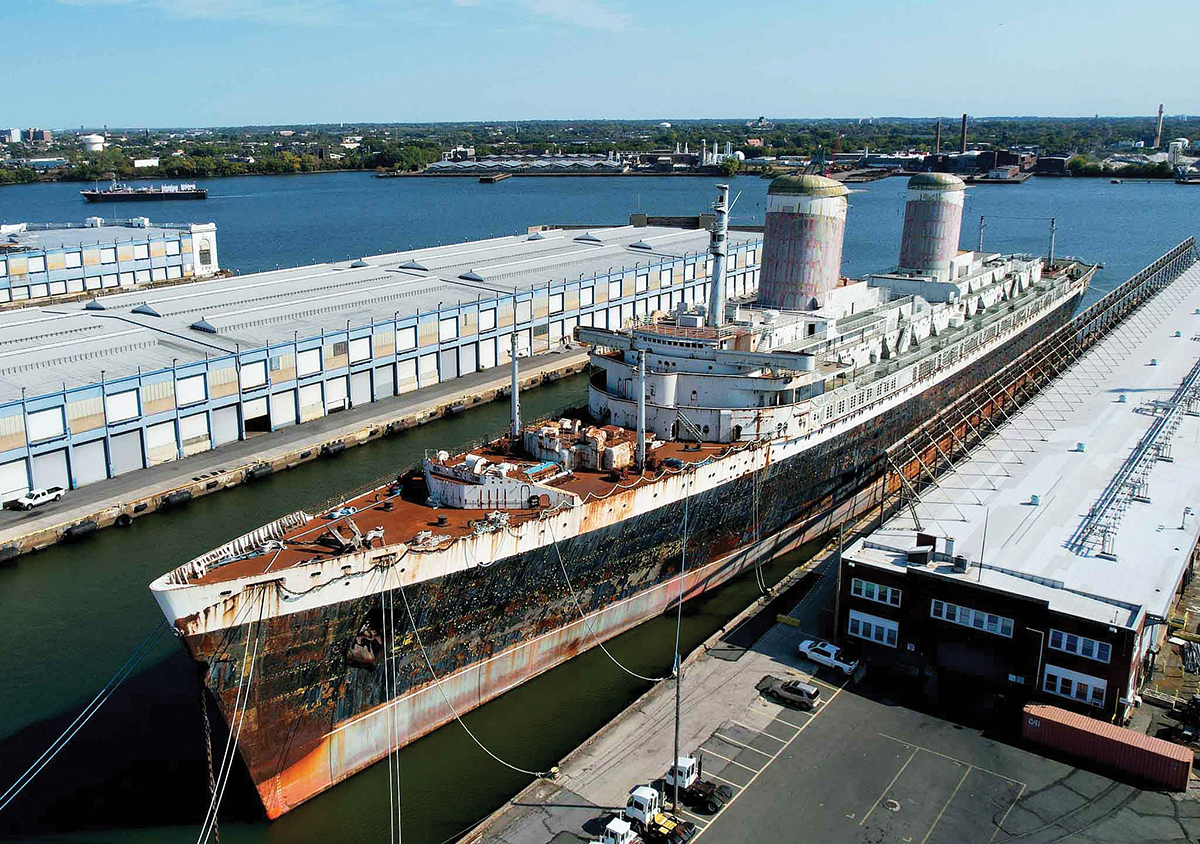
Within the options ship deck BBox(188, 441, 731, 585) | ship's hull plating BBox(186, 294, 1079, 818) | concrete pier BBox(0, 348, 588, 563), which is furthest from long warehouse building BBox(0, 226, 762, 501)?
ship's hull plating BBox(186, 294, 1079, 818)

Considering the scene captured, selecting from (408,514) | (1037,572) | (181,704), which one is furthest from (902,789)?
(181,704)

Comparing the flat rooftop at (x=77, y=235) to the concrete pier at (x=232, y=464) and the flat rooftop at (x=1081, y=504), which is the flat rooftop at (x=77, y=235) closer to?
the concrete pier at (x=232, y=464)

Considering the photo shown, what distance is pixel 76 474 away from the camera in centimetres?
3378

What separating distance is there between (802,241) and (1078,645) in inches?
718

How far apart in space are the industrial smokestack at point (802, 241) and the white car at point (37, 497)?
26655 mm

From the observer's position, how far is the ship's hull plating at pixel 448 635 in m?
17.9

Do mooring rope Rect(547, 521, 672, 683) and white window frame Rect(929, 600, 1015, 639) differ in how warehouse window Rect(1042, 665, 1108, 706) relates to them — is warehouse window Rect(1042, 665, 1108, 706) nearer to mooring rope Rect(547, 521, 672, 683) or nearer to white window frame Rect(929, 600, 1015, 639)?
white window frame Rect(929, 600, 1015, 639)

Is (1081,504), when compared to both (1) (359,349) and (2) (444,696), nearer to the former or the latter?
(2) (444,696)

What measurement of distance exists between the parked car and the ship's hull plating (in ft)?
16.0

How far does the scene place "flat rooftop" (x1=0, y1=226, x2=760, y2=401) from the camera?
3706cm

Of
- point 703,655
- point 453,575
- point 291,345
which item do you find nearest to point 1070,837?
point 703,655

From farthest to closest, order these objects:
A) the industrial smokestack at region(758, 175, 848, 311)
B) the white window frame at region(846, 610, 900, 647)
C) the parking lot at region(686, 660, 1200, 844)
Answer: the industrial smokestack at region(758, 175, 848, 311)
the white window frame at region(846, 610, 900, 647)
the parking lot at region(686, 660, 1200, 844)

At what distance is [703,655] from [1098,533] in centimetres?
1108

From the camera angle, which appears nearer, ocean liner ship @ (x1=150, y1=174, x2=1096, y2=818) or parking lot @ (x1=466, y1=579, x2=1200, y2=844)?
parking lot @ (x1=466, y1=579, x2=1200, y2=844)
